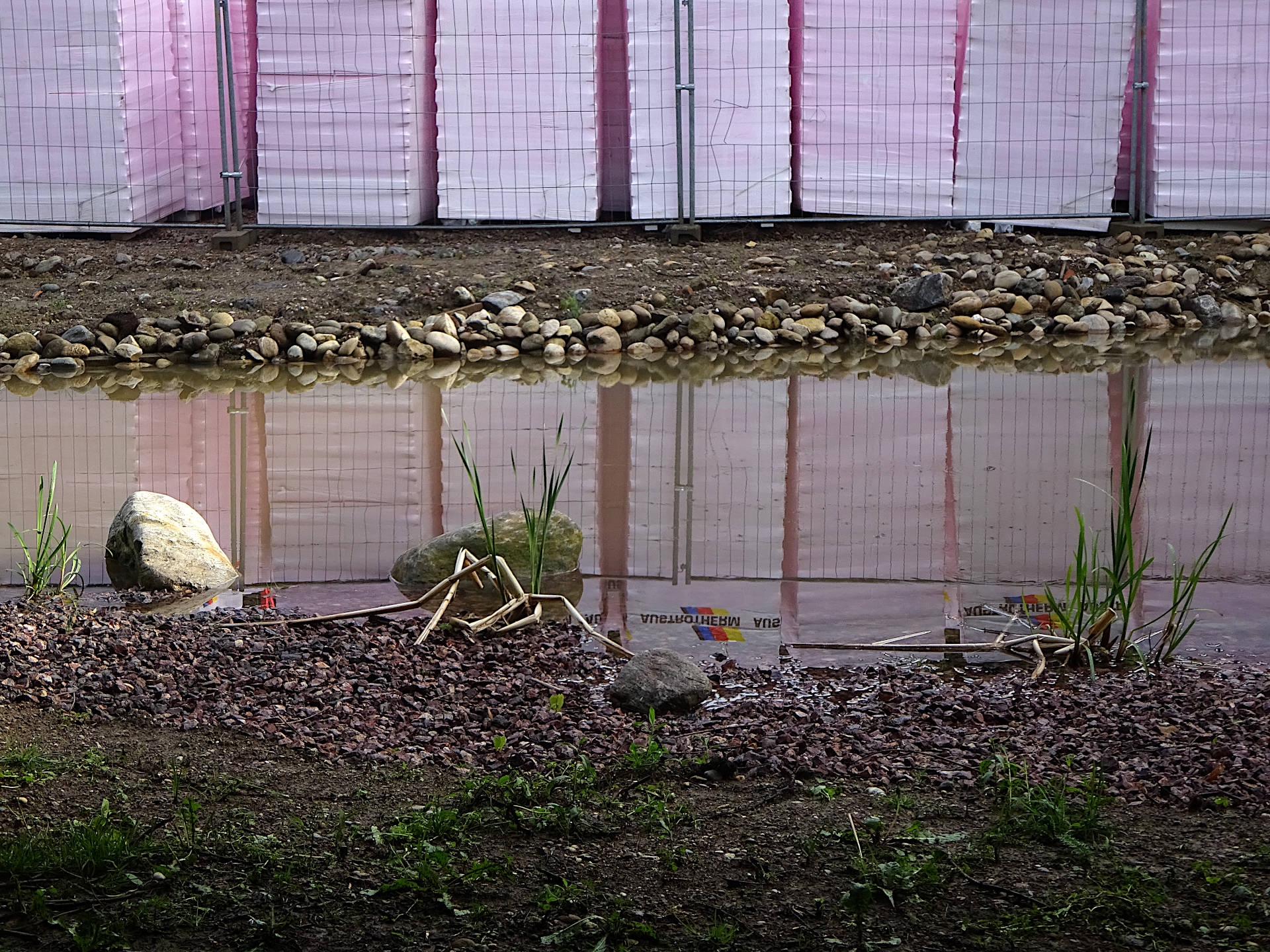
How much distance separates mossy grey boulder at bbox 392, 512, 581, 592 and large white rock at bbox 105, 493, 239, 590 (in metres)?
0.72

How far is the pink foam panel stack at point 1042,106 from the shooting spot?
39.4ft

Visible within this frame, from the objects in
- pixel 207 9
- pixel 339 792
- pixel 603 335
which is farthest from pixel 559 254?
pixel 339 792

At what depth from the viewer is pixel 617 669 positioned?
498cm

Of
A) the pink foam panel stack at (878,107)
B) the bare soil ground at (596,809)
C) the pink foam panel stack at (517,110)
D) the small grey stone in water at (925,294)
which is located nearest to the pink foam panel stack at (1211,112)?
the pink foam panel stack at (878,107)

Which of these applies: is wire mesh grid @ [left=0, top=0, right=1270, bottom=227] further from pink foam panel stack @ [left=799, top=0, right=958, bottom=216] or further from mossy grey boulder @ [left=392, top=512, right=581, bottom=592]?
mossy grey boulder @ [left=392, top=512, right=581, bottom=592]

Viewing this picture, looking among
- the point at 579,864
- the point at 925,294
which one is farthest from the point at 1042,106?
the point at 579,864

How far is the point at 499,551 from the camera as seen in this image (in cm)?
594

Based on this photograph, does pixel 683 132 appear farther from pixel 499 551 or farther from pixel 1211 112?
pixel 499 551

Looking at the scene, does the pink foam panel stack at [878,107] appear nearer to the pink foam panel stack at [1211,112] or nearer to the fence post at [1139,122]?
the fence post at [1139,122]

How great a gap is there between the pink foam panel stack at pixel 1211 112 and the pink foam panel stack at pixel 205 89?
292 inches

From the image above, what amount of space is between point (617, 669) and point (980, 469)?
321 centimetres

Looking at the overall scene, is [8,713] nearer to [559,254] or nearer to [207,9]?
[559,254]

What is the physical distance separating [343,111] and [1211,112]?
6.79 metres

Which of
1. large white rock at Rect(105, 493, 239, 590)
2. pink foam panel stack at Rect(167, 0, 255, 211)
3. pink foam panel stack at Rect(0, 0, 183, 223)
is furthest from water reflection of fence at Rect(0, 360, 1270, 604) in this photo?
pink foam panel stack at Rect(167, 0, 255, 211)
